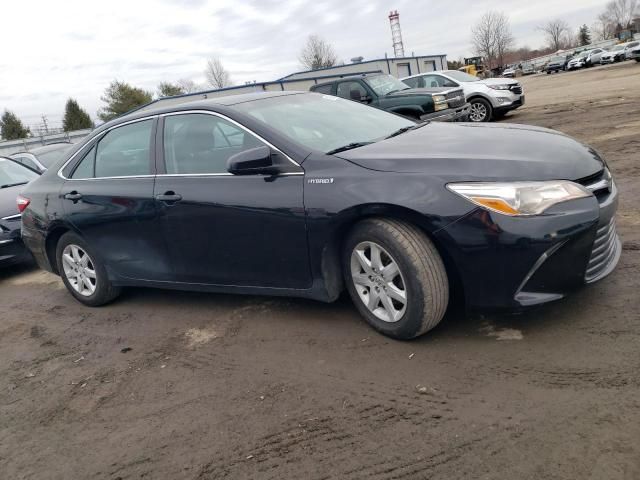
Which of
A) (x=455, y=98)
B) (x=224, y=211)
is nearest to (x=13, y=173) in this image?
(x=224, y=211)

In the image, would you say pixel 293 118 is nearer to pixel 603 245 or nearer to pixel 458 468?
pixel 603 245

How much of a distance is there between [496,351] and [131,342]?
262 cm

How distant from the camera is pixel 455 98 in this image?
11969 millimetres

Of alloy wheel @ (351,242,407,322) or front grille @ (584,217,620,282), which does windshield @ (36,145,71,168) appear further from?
front grille @ (584,217,620,282)

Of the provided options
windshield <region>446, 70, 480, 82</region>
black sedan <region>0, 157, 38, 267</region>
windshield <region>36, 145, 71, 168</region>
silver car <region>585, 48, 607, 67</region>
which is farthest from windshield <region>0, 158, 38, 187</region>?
silver car <region>585, 48, 607, 67</region>

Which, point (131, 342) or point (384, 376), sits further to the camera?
A: point (131, 342)

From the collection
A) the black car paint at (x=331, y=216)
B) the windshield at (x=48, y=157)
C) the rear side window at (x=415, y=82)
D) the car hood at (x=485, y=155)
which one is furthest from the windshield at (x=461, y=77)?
the car hood at (x=485, y=155)

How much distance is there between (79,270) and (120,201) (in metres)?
1.07

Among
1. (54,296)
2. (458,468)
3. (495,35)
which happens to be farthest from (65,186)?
(495,35)

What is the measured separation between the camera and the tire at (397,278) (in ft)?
9.68

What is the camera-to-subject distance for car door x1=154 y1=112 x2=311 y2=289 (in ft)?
11.1

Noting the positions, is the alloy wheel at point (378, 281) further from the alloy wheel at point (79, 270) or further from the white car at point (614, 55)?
the white car at point (614, 55)

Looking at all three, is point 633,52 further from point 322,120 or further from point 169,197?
point 169,197

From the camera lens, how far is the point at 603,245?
9.80 ft
